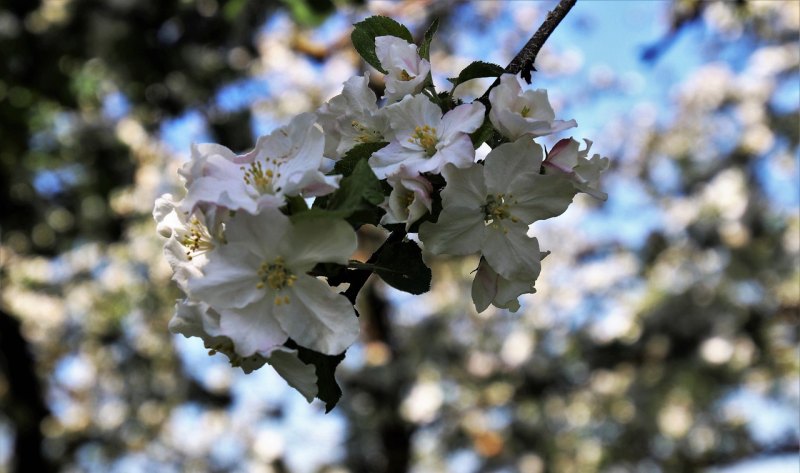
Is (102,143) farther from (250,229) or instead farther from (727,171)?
(250,229)

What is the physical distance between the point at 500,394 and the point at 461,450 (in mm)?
1311

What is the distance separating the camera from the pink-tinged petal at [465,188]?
2.67ft

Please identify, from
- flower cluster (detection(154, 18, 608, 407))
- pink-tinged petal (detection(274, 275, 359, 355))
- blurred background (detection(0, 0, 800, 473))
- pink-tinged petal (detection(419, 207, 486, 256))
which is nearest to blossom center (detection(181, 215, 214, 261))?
flower cluster (detection(154, 18, 608, 407))

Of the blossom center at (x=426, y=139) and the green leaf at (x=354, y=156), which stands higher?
the green leaf at (x=354, y=156)

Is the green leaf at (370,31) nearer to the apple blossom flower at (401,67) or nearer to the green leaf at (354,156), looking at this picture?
the apple blossom flower at (401,67)

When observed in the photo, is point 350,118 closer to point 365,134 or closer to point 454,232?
point 365,134

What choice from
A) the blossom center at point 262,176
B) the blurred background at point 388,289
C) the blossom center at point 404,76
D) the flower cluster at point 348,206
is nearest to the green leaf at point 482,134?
the flower cluster at point 348,206

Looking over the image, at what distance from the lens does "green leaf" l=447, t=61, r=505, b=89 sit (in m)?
Result: 0.90

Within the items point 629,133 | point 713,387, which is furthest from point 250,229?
point 629,133

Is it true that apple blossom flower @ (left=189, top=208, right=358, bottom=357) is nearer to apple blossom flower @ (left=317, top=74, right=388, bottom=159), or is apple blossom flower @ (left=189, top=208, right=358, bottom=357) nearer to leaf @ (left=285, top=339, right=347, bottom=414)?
leaf @ (left=285, top=339, right=347, bottom=414)

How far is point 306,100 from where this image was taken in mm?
7023

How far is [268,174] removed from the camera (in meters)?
0.83

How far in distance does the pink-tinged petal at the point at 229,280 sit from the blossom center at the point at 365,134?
193 millimetres

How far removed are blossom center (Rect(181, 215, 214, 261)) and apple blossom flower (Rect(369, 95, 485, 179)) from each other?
19 centimetres
